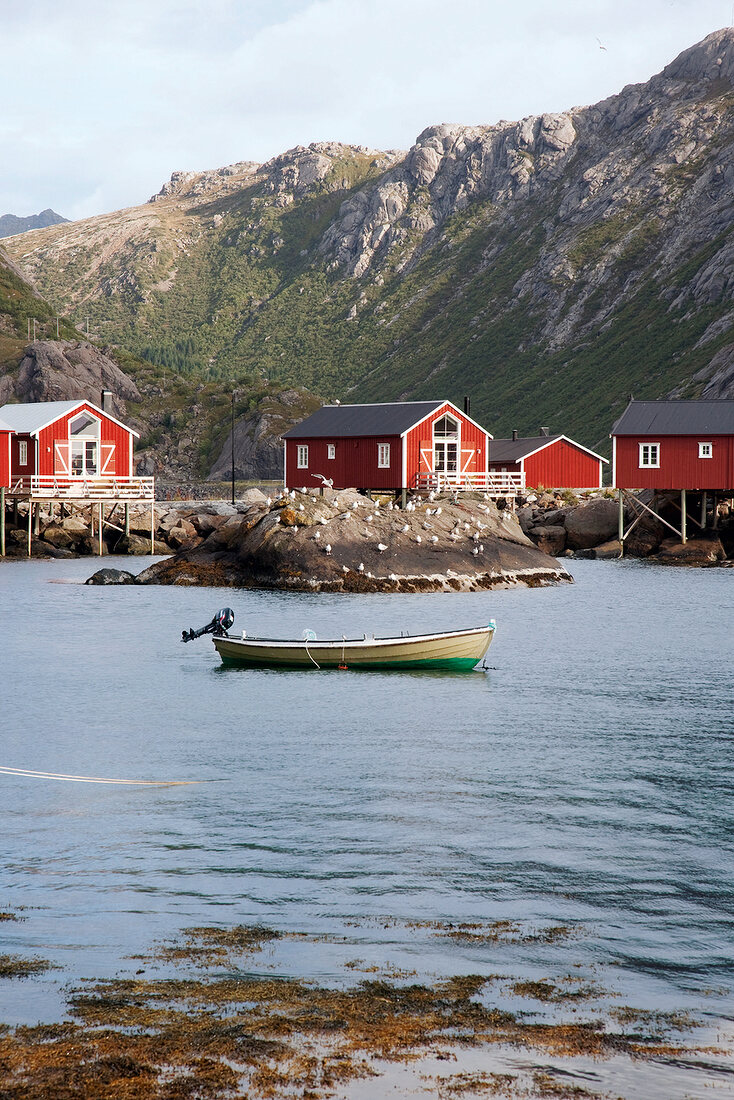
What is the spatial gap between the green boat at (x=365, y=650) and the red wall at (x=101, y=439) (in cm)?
4668

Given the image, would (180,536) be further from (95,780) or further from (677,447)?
(95,780)

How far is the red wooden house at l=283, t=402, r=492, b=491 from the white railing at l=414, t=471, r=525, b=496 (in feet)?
0.29

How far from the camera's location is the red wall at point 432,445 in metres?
73.1

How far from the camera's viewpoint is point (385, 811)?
18188mm

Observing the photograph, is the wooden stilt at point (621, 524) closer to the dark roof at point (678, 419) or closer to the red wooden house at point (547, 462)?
the dark roof at point (678, 419)

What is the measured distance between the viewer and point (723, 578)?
59.3 metres

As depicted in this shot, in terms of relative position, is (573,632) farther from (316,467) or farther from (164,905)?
(316,467)

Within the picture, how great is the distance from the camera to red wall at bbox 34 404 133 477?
7494 cm

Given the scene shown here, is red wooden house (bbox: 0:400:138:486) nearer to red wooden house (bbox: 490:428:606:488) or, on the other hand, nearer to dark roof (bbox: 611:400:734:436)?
red wooden house (bbox: 490:428:606:488)

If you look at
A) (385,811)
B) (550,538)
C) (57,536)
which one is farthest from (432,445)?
(385,811)

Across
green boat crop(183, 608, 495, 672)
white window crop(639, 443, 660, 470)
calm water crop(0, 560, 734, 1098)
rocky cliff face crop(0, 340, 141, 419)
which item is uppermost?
rocky cliff face crop(0, 340, 141, 419)

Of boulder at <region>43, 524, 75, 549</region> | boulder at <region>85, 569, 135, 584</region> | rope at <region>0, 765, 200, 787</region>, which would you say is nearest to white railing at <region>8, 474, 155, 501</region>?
boulder at <region>43, 524, 75, 549</region>

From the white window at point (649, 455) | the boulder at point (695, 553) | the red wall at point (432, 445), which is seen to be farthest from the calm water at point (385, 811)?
the red wall at point (432, 445)

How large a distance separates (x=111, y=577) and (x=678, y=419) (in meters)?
36.5
